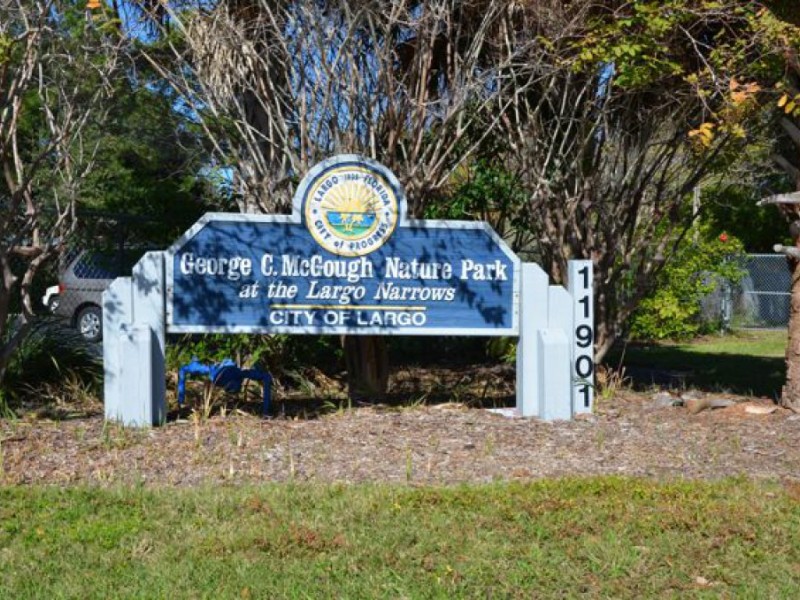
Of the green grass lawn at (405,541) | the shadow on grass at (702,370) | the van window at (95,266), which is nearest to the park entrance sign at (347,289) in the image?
the green grass lawn at (405,541)

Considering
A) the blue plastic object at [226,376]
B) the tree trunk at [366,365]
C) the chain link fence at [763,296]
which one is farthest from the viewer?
the chain link fence at [763,296]

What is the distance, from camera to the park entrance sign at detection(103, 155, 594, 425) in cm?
864

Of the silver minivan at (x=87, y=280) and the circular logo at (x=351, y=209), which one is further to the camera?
the silver minivan at (x=87, y=280)

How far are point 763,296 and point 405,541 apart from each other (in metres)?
22.7

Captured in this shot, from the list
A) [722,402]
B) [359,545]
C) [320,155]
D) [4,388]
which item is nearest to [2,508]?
[359,545]

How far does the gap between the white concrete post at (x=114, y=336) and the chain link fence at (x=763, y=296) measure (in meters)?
19.6

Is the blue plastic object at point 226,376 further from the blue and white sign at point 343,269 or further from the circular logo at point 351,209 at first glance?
the circular logo at point 351,209

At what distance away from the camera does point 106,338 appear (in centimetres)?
855

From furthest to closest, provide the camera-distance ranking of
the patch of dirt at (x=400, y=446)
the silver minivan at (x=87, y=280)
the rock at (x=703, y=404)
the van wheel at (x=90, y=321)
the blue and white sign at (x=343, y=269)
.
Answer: the van wheel at (x=90, y=321)
the silver minivan at (x=87, y=280)
the rock at (x=703, y=404)
the blue and white sign at (x=343, y=269)
the patch of dirt at (x=400, y=446)

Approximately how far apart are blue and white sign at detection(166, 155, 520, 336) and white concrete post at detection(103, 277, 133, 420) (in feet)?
1.16

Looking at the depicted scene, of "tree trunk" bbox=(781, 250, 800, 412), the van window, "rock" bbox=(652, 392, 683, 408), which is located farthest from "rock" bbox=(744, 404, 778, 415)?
the van window

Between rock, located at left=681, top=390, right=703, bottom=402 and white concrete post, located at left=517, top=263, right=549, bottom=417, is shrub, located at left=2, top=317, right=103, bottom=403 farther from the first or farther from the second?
rock, located at left=681, top=390, right=703, bottom=402

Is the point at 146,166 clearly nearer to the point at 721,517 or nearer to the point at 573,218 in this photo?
the point at 573,218

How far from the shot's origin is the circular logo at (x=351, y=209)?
887 centimetres
